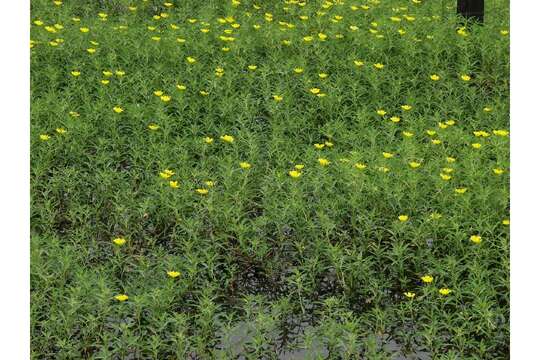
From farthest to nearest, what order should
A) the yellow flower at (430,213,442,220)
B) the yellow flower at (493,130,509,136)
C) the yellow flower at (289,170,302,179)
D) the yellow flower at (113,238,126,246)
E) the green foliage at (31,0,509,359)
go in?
A: 1. the yellow flower at (493,130,509,136)
2. the yellow flower at (289,170,302,179)
3. the yellow flower at (430,213,442,220)
4. the yellow flower at (113,238,126,246)
5. the green foliage at (31,0,509,359)

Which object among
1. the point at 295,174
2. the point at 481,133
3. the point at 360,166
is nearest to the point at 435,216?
the point at 360,166

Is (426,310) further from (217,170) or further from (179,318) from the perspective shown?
(217,170)

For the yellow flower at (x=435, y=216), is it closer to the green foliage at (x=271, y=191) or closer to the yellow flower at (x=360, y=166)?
the green foliage at (x=271, y=191)

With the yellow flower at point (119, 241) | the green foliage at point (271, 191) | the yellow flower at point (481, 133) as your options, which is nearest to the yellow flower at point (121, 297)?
the green foliage at point (271, 191)

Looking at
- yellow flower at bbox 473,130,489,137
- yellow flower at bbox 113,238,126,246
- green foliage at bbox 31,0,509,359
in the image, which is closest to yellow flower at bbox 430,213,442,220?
green foliage at bbox 31,0,509,359

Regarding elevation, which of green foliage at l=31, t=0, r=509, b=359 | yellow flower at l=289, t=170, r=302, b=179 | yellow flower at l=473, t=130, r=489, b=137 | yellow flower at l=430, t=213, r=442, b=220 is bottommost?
green foliage at l=31, t=0, r=509, b=359

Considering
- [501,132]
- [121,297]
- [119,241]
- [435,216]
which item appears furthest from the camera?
[501,132]

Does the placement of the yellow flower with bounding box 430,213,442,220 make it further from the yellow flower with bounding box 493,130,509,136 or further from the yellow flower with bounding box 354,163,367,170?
the yellow flower with bounding box 493,130,509,136

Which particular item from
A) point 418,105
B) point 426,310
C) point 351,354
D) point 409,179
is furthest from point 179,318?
point 418,105

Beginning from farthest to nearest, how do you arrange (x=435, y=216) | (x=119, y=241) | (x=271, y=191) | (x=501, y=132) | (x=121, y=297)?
(x=501, y=132) → (x=271, y=191) → (x=435, y=216) → (x=119, y=241) → (x=121, y=297)

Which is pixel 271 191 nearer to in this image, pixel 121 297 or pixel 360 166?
pixel 360 166

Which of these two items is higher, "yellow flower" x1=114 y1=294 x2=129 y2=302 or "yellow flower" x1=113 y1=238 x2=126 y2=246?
"yellow flower" x1=114 y1=294 x2=129 y2=302

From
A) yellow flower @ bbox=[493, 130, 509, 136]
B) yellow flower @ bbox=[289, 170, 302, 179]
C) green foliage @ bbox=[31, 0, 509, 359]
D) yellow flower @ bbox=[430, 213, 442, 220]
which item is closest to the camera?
green foliage @ bbox=[31, 0, 509, 359]

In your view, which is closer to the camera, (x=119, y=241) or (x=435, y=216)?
(x=119, y=241)
